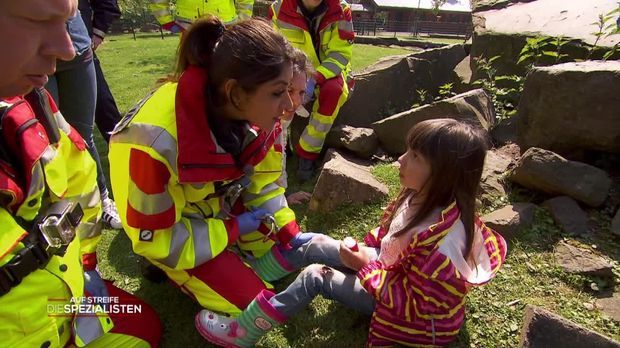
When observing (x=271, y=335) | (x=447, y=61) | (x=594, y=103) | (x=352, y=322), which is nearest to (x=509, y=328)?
(x=352, y=322)

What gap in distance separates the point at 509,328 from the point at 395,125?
1961 mm

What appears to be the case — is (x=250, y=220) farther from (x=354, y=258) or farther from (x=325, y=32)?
(x=325, y=32)

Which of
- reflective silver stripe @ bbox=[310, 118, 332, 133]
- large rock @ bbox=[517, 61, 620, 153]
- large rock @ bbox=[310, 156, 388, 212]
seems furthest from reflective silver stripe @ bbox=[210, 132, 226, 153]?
large rock @ bbox=[517, 61, 620, 153]

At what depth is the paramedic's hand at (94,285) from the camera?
1.94m

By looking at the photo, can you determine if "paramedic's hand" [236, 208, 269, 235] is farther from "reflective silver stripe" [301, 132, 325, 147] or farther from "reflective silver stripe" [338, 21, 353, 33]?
"reflective silver stripe" [338, 21, 353, 33]

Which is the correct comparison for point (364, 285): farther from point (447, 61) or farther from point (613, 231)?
point (447, 61)

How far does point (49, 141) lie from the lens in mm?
1560

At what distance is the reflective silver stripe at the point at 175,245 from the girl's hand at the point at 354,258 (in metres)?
0.74

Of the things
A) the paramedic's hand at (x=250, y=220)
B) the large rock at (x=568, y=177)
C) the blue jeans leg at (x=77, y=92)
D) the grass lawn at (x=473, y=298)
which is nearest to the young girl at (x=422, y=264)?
the grass lawn at (x=473, y=298)

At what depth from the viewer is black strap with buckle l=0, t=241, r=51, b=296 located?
137cm

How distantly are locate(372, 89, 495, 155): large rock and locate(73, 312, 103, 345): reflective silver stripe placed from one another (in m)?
2.69

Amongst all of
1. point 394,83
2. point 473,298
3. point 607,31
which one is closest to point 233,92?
point 473,298

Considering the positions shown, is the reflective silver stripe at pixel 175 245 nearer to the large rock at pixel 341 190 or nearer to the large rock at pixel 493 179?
the large rock at pixel 341 190

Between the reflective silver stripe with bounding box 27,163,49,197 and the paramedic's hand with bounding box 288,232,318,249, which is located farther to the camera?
the paramedic's hand with bounding box 288,232,318,249
